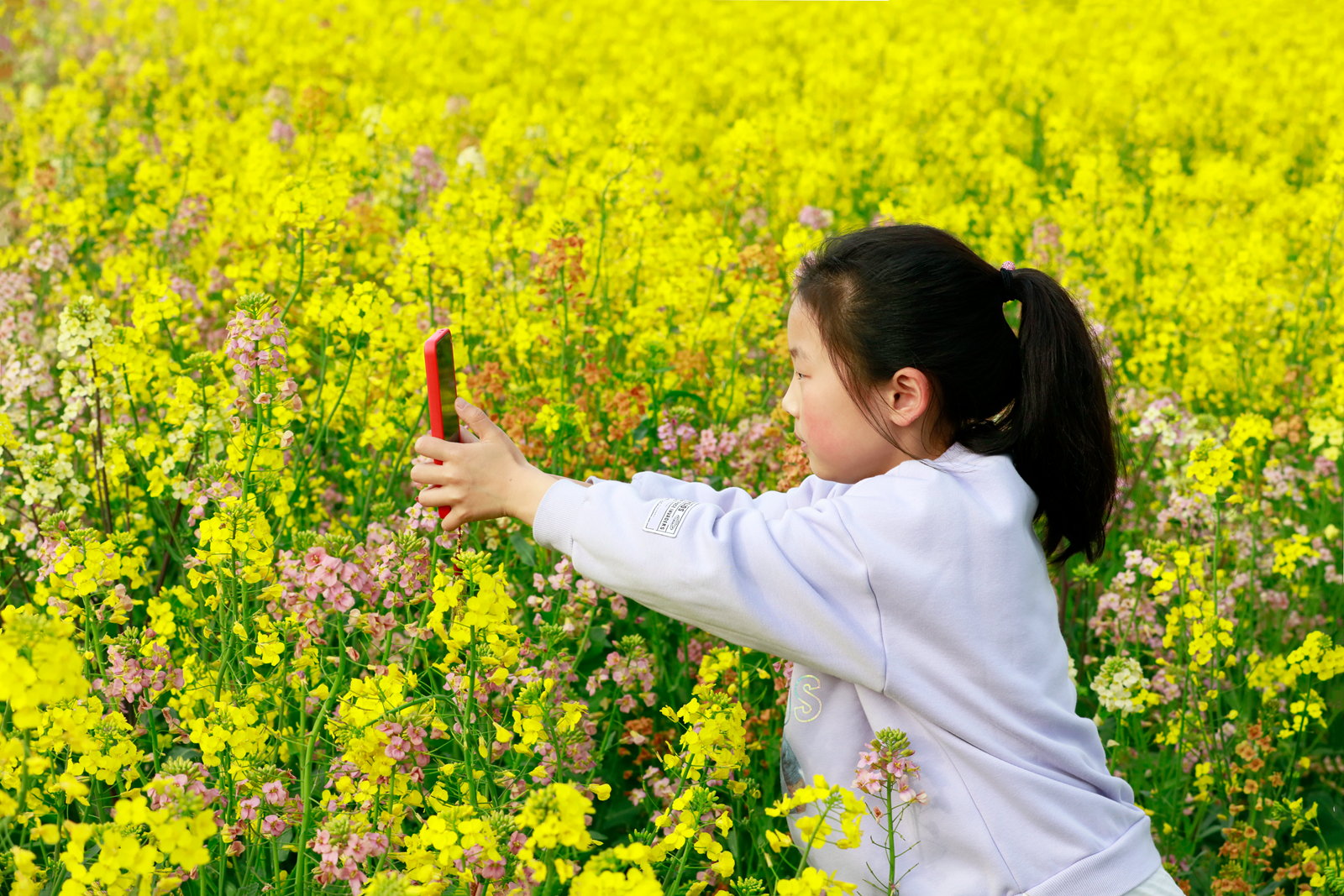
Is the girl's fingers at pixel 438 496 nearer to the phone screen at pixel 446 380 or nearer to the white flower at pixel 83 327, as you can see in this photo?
the phone screen at pixel 446 380

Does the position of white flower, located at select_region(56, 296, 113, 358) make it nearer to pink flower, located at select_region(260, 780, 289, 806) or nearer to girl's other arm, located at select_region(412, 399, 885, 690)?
girl's other arm, located at select_region(412, 399, 885, 690)

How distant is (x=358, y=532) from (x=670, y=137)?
3.71 metres

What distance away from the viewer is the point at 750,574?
70.8 inches

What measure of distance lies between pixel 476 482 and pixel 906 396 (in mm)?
695

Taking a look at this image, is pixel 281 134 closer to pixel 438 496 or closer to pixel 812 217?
pixel 812 217

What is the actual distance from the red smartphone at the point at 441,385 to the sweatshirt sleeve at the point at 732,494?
0.31 m

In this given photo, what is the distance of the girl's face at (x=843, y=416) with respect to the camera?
2.01m

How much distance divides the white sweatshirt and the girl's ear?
4.5 inches

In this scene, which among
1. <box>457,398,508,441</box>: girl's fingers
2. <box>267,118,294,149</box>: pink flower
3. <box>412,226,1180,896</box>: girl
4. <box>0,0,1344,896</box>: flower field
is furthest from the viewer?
<box>267,118,294,149</box>: pink flower

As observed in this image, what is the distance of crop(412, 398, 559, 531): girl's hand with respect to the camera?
1.89 metres

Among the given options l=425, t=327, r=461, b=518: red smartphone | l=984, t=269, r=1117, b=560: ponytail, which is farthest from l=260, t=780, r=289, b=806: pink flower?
l=984, t=269, r=1117, b=560: ponytail

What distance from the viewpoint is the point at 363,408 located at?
2.92 meters

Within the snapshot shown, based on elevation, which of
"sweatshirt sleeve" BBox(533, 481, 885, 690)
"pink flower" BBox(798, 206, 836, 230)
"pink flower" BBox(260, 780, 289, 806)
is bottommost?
"pink flower" BBox(260, 780, 289, 806)

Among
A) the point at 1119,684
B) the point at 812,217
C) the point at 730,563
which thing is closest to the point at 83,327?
the point at 730,563
